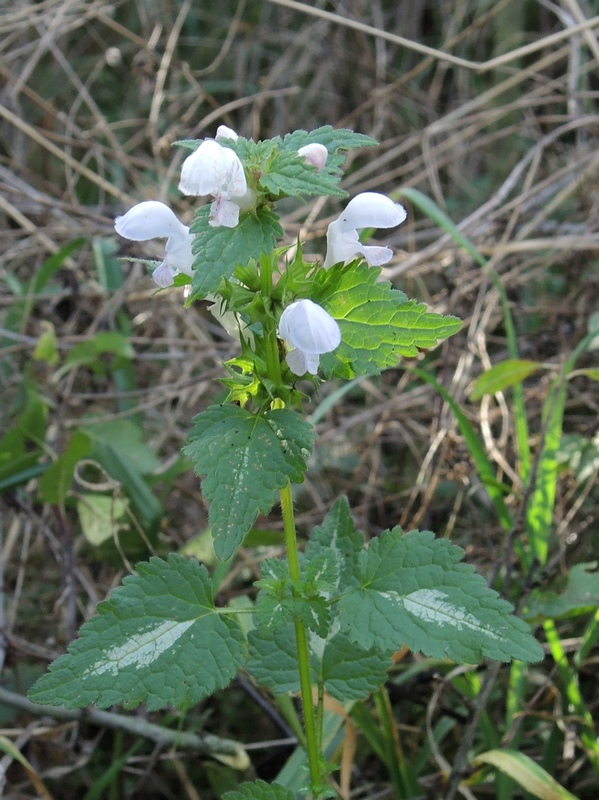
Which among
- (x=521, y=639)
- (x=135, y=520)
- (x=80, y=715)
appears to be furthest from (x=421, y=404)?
(x=521, y=639)

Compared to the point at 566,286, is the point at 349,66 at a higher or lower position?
higher

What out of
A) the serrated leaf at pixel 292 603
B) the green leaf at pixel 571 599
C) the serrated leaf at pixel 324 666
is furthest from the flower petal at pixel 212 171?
the green leaf at pixel 571 599

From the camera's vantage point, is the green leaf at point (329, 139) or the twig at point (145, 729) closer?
the green leaf at point (329, 139)

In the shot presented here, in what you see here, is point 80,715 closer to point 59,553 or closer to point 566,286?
point 59,553

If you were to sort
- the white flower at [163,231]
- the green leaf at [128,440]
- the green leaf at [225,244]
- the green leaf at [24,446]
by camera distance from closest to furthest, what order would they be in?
the green leaf at [225,244]
the white flower at [163,231]
the green leaf at [24,446]
the green leaf at [128,440]

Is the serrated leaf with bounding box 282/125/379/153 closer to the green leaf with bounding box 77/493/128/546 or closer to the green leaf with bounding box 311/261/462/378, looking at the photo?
the green leaf with bounding box 311/261/462/378

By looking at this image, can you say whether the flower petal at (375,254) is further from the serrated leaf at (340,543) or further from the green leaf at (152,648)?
the green leaf at (152,648)

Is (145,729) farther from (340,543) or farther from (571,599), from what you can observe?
(571,599)
